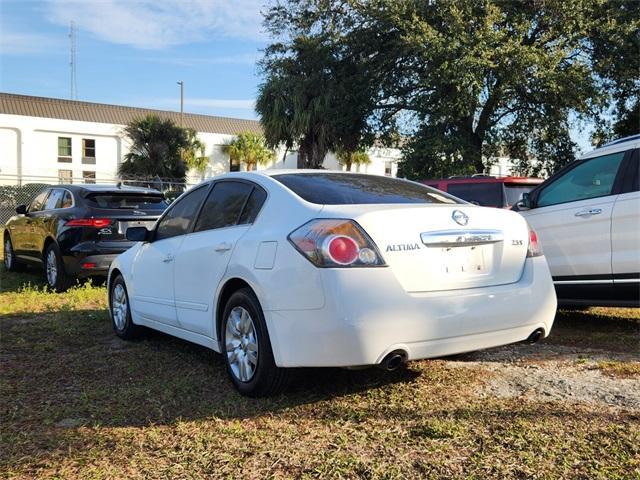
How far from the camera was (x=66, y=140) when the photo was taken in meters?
46.2

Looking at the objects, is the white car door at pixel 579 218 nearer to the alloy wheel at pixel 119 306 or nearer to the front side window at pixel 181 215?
the front side window at pixel 181 215

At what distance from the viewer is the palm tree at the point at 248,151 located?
168 ft

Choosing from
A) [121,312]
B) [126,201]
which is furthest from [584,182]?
[126,201]

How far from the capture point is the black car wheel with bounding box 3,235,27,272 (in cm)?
1083

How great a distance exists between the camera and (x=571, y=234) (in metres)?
5.74

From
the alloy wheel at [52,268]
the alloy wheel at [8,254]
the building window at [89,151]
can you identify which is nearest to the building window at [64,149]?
the building window at [89,151]

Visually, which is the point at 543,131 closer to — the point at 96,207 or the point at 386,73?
the point at 386,73

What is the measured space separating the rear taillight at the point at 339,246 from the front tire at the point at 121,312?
2.78 metres

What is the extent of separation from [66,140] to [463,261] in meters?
47.9

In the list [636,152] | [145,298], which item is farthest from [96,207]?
[636,152]

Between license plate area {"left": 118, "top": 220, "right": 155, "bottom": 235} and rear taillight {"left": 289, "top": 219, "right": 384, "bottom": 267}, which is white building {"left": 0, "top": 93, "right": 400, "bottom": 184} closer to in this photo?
license plate area {"left": 118, "top": 220, "right": 155, "bottom": 235}

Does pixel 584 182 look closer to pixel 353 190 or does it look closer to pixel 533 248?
pixel 533 248

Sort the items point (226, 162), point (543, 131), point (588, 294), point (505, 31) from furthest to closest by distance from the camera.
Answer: point (226, 162)
point (543, 131)
point (505, 31)
point (588, 294)

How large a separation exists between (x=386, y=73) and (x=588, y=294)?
15.5 meters
